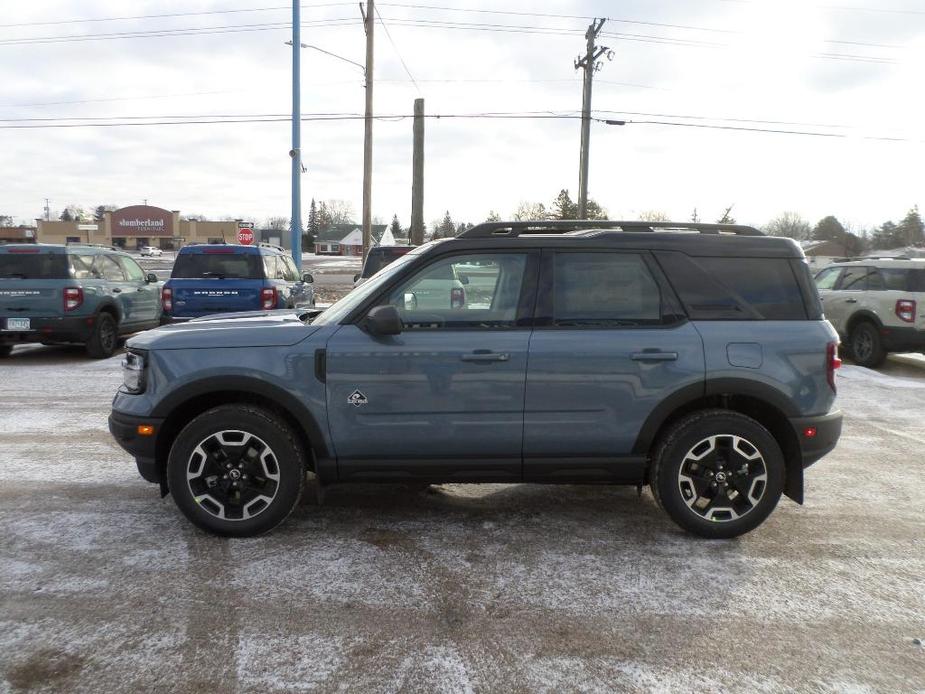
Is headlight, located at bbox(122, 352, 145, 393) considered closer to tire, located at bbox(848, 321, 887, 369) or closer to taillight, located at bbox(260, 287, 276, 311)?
taillight, located at bbox(260, 287, 276, 311)

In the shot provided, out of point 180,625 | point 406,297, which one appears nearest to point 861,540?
point 406,297

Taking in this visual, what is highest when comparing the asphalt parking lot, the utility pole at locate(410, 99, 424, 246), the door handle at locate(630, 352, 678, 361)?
the utility pole at locate(410, 99, 424, 246)

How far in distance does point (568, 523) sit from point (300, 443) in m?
1.80

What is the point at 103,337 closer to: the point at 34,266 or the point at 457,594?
the point at 34,266

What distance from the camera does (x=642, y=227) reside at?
179 inches

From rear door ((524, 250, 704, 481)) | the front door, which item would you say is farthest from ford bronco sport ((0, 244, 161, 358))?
rear door ((524, 250, 704, 481))

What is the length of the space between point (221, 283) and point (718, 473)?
8762 mm

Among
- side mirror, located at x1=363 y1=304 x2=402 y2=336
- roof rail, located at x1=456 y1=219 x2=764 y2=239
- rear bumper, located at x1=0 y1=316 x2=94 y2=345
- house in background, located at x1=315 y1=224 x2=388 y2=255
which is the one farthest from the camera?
house in background, located at x1=315 y1=224 x2=388 y2=255

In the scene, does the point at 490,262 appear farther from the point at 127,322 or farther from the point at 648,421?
the point at 127,322

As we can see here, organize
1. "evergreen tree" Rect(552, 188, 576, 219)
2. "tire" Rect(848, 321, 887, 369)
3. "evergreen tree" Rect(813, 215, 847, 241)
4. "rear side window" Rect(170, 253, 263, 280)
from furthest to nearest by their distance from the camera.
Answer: "evergreen tree" Rect(813, 215, 847, 241)
"evergreen tree" Rect(552, 188, 576, 219)
"tire" Rect(848, 321, 887, 369)
"rear side window" Rect(170, 253, 263, 280)

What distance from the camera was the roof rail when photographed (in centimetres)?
438

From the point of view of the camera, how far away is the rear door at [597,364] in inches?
162

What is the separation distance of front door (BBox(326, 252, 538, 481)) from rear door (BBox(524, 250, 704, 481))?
14 centimetres

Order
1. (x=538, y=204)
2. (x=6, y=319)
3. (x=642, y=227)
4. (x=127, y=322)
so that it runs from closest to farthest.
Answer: (x=642, y=227)
(x=6, y=319)
(x=127, y=322)
(x=538, y=204)
